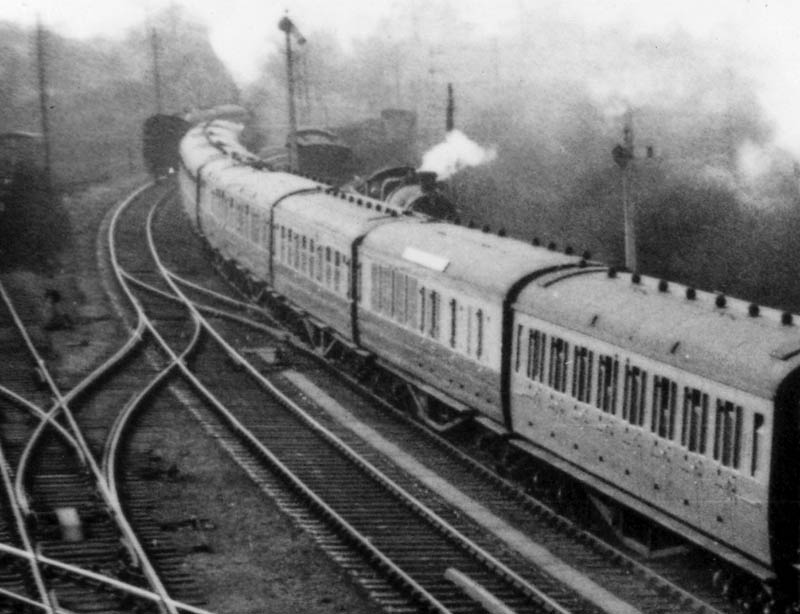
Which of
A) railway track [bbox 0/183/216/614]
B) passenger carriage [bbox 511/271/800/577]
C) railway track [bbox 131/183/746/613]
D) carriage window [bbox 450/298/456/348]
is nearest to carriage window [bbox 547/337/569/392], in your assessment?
passenger carriage [bbox 511/271/800/577]

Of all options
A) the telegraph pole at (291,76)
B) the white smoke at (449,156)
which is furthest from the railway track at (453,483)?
the telegraph pole at (291,76)

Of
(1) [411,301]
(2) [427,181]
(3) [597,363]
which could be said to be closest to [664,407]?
(3) [597,363]

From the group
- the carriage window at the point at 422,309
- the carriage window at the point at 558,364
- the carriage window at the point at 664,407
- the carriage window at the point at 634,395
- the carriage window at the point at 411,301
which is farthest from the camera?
the carriage window at the point at 411,301

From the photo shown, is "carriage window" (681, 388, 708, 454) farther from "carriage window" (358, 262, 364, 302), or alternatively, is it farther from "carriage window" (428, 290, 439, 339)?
"carriage window" (358, 262, 364, 302)

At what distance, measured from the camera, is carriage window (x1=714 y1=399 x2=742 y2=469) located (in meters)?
11.9

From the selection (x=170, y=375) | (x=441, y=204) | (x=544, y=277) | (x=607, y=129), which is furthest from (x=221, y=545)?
(x=607, y=129)

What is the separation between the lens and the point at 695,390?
12.6 meters

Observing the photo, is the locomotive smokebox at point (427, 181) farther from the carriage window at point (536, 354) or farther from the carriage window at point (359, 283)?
the carriage window at point (536, 354)

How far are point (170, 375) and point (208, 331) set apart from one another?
3994mm

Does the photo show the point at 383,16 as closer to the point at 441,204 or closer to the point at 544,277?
the point at 441,204

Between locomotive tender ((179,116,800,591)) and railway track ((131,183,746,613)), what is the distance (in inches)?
27.3

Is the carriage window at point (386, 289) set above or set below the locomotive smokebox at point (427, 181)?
below

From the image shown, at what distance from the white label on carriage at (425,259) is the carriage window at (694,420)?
6487mm

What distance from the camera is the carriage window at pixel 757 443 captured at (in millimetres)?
11531
